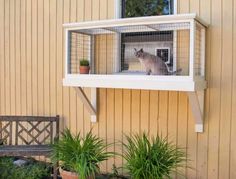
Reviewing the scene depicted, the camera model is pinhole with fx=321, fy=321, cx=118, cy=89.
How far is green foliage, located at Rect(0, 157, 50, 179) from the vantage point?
4035mm

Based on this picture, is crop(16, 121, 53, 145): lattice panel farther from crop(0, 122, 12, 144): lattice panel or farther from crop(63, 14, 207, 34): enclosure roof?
crop(63, 14, 207, 34): enclosure roof

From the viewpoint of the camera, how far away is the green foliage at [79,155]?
3342mm

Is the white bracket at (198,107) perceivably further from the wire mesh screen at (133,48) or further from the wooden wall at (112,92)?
the wire mesh screen at (133,48)

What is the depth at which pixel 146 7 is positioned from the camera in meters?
3.72

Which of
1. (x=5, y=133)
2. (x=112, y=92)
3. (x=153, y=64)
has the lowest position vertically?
(x=5, y=133)

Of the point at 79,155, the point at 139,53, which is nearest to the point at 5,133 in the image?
the point at 79,155

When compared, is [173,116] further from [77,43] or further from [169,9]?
[77,43]

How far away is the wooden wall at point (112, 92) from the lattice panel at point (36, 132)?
0.19m

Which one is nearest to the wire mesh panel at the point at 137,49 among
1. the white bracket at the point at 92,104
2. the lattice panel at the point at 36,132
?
the white bracket at the point at 92,104

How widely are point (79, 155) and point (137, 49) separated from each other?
1347 mm

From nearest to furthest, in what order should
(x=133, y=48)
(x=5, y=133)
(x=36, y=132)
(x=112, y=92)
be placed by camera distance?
(x=133, y=48) → (x=112, y=92) → (x=36, y=132) → (x=5, y=133)

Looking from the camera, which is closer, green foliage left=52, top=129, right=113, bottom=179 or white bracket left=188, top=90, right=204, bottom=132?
white bracket left=188, top=90, right=204, bottom=132

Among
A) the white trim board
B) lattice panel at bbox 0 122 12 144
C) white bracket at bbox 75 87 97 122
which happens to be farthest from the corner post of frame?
lattice panel at bbox 0 122 12 144

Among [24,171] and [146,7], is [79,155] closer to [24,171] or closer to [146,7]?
[24,171]
